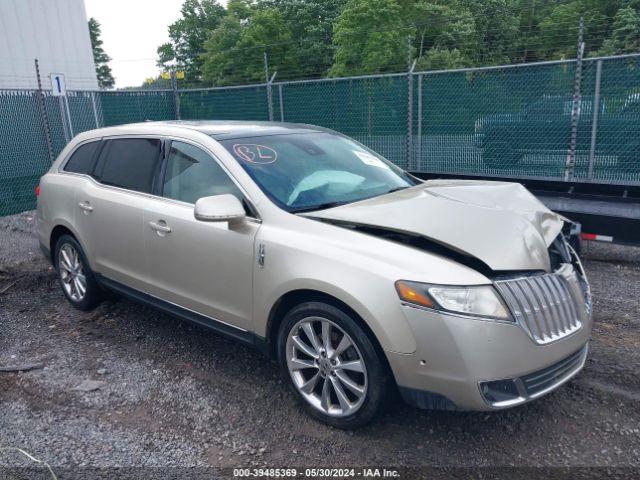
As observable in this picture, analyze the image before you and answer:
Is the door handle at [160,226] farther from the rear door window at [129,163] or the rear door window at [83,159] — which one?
the rear door window at [83,159]

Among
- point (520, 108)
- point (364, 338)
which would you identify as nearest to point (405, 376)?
point (364, 338)

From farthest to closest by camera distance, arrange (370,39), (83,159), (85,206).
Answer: (370,39)
(83,159)
(85,206)

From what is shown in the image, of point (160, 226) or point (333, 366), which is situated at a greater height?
point (160, 226)

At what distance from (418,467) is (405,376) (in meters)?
0.49

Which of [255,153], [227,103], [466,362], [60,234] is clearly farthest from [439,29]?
[466,362]

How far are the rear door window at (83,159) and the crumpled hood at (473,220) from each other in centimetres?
266

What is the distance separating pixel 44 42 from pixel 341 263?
67.2ft

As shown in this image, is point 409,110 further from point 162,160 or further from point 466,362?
point 466,362

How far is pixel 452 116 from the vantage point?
9617 millimetres

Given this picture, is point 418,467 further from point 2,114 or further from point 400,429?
point 2,114

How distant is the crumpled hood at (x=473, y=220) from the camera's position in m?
2.92

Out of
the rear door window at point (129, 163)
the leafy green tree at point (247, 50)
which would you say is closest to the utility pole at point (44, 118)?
the rear door window at point (129, 163)

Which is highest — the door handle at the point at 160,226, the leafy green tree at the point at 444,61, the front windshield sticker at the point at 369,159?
the leafy green tree at the point at 444,61

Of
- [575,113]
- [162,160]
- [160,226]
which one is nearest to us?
[160,226]
